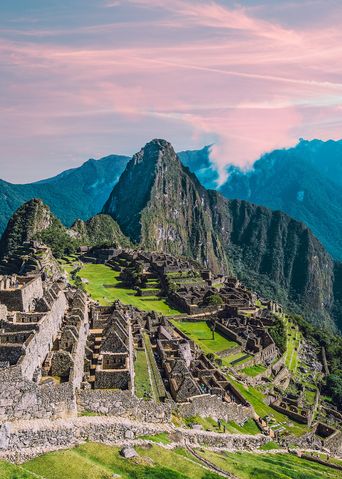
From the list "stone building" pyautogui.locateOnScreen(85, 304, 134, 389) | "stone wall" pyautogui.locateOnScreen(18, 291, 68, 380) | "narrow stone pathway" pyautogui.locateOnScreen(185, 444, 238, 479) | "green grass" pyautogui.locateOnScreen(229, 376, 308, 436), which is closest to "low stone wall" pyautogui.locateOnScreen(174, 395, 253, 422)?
"narrow stone pathway" pyautogui.locateOnScreen(185, 444, 238, 479)

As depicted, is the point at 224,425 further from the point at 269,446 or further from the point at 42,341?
the point at 42,341

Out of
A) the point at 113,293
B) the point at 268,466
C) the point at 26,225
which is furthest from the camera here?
the point at 26,225

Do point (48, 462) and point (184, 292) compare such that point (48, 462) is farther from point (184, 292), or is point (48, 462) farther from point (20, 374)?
point (184, 292)

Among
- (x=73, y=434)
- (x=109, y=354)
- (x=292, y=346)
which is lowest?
(x=292, y=346)

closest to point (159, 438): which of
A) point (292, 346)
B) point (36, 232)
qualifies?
point (292, 346)

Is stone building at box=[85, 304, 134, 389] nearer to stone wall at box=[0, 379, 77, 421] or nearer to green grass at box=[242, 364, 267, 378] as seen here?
stone wall at box=[0, 379, 77, 421]

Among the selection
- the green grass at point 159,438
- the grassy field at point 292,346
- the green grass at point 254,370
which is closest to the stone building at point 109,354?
the green grass at point 159,438

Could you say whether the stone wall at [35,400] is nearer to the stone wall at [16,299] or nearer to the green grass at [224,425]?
the green grass at [224,425]
